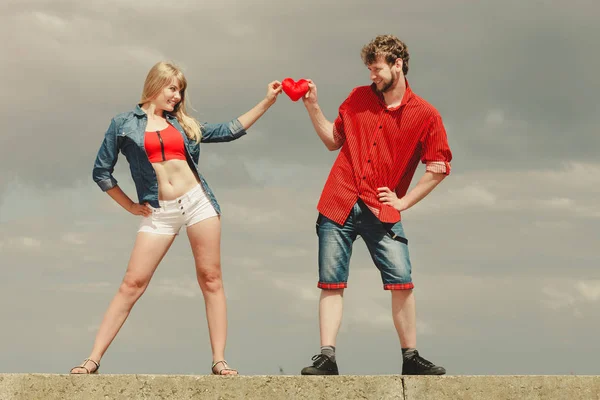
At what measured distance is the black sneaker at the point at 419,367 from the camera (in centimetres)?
672

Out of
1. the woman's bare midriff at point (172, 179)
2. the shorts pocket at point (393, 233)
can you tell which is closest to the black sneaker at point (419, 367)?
the shorts pocket at point (393, 233)

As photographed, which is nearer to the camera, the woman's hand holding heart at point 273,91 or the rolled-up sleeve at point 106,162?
the rolled-up sleeve at point 106,162

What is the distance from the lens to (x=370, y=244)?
22.3ft

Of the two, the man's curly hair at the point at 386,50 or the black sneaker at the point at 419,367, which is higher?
the man's curly hair at the point at 386,50

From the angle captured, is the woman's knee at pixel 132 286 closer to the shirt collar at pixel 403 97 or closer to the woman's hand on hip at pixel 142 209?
the woman's hand on hip at pixel 142 209

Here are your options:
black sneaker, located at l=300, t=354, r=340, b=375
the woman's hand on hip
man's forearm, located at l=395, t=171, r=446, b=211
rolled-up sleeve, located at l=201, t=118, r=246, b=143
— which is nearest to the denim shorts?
man's forearm, located at l=395, t=171, r=446, b=211

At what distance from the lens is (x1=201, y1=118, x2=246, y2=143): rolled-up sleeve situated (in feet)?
22.9

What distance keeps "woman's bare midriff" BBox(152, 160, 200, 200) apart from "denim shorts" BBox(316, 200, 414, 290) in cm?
119

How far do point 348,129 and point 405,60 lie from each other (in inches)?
29.9

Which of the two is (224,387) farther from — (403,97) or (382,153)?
(403,97)

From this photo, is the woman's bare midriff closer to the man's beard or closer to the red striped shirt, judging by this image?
the red striped shirt

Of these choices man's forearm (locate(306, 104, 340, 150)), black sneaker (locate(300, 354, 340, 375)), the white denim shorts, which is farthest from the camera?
man's forearm (locate(306, 104, 340, 150))

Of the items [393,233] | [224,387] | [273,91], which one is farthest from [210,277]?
[273,91]

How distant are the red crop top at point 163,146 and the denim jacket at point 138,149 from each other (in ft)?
0.14
